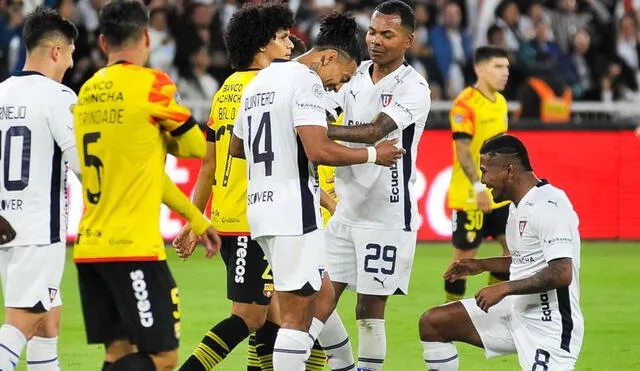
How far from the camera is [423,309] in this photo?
11.4 metres

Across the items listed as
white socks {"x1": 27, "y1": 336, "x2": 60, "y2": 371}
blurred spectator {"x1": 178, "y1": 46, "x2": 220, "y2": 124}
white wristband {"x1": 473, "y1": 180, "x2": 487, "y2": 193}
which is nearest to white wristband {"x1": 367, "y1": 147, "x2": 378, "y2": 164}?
white socks {"x1": 27, "y1": 336, "x2": 60, "y2": 371}

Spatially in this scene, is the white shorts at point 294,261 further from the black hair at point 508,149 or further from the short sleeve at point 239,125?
the black hair at point 508,149

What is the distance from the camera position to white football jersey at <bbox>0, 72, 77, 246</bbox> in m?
6.76

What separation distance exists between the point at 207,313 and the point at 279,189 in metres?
4.56

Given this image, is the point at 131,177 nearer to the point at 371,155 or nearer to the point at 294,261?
the point at 294,261

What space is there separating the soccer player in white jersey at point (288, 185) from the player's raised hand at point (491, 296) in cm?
92

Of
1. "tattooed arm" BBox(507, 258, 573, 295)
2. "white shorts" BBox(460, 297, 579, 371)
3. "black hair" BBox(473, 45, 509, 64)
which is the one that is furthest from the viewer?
"black hair" BBox(473, 45, 509, 64)

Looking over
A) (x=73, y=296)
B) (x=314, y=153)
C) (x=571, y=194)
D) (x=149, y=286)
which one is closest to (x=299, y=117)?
(x=314, y=153)

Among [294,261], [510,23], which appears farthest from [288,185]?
[510,23]

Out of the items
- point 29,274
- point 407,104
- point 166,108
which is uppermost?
point 166,108

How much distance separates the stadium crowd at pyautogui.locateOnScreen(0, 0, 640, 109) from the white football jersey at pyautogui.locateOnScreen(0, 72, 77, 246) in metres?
9.76

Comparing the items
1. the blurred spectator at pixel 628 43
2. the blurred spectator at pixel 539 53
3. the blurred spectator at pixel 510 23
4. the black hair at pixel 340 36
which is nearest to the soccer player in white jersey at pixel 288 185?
the black hair at pixel 340 36

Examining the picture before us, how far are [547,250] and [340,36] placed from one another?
5.35 ft

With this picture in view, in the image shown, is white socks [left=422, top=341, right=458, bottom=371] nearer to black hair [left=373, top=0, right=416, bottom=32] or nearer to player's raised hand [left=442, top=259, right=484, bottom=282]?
player's raised hand [left=442, top=259, right=484, bottom=282]
